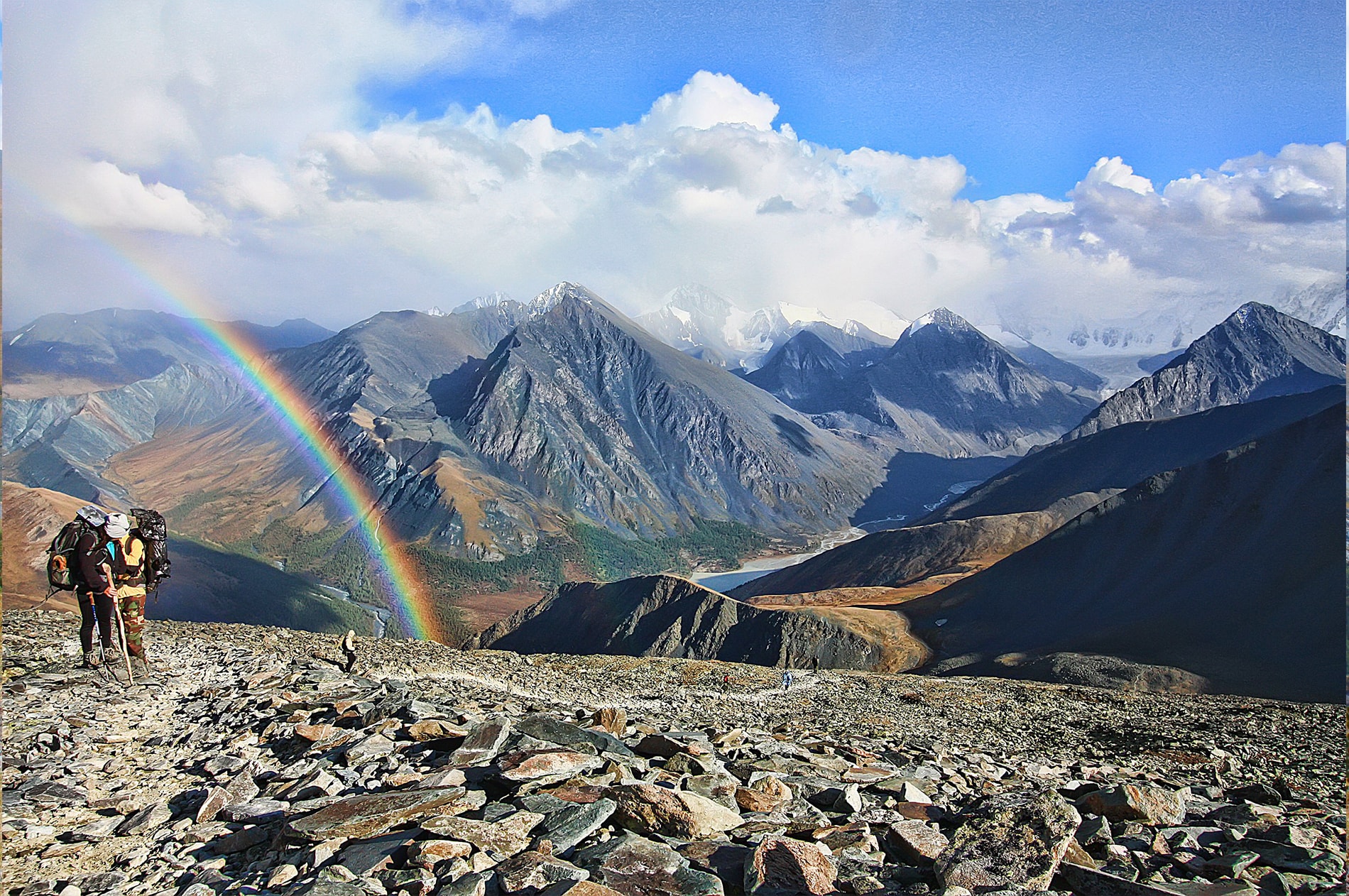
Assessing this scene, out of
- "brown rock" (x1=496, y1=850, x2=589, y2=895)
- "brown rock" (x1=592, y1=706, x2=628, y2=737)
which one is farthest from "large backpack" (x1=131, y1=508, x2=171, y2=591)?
"brown rock" (x1=496, y1=850, x2=589, y2=895)

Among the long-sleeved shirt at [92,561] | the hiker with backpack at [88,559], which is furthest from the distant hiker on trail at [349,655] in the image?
the long-sleeved shirt at [92,561]

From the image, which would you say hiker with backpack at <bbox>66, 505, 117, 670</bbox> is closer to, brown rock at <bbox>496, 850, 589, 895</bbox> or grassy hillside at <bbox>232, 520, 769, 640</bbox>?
brown rock at <bbox>496, 850, 589, 895</bbox>

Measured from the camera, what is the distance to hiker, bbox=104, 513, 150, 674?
1479 cm

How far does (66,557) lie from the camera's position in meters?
14.4

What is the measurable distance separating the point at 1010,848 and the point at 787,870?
81.0 inches

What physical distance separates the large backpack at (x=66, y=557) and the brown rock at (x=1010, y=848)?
14.5 metres

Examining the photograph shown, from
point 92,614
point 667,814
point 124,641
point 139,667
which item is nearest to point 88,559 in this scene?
point 92,614

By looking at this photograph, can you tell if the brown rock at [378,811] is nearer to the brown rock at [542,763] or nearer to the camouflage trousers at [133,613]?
the brown rock at [542,763]

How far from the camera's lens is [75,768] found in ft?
35.6

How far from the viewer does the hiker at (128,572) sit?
14789 millimetres

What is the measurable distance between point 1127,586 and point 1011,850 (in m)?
69.5

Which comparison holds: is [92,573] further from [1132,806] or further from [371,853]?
[1132,806]

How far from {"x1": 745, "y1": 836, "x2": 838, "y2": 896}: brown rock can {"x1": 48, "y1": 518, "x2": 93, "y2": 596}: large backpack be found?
13.1 meters

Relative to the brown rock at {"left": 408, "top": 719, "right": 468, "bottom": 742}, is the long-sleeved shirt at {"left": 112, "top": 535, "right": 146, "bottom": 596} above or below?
above
